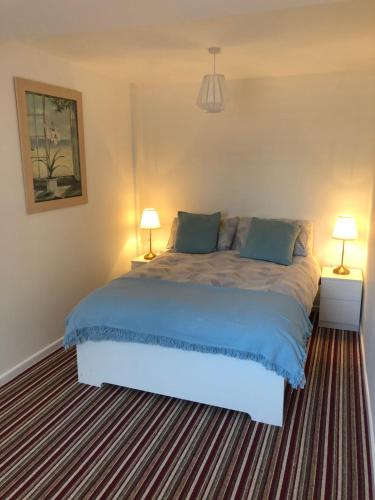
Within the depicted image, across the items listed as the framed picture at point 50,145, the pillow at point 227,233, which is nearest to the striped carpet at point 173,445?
the framed picture at point 50,145

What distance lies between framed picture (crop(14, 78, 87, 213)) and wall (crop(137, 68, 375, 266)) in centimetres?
110

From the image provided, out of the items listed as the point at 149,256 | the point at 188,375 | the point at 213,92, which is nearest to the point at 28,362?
the point at 188,375

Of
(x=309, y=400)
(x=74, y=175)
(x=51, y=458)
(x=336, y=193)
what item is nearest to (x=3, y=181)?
(x=74, y=175)

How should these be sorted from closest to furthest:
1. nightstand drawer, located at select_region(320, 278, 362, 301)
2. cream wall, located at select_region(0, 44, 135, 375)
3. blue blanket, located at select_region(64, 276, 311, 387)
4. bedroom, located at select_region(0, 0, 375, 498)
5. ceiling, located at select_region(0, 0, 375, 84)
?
ceiling, located at select_region(0, 0, 375, 84) < bedroom, located at select_region(0, 0, 375, 498) < blue blanket, located at select_region(64, 276, 311, 387) < cream wall, located at select_region(0, 44, 135, 375) < nightstand drawer, located at select_region(320, 278, 362, 301)

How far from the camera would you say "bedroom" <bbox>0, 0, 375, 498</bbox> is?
2061mm

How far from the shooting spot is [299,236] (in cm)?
373

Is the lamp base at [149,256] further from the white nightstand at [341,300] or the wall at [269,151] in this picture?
the white nightstand at [341,300]

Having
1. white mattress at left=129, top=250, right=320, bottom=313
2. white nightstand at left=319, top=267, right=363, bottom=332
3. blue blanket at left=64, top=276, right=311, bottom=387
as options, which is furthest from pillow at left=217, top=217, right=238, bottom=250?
blue blanket at left=64, top=276, right=311, bottom=387

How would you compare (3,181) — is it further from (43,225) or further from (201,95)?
(201,95)

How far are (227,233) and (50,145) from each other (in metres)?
1.82

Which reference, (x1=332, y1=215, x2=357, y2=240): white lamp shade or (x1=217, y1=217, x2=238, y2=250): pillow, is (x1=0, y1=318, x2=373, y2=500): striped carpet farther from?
(x1=217, y1=217, x2=238, y2=250): pillow

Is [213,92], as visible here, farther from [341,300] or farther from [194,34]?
[341,300]

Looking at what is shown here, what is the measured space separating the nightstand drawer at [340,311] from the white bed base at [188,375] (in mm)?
1501

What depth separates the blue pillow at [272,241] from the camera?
3459 mm
